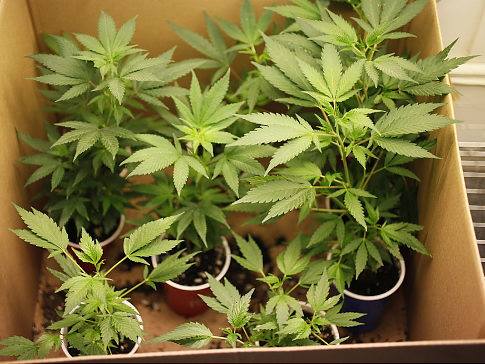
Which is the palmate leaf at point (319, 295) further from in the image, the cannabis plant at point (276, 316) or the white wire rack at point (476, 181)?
the white wire rack at point (476, 181)

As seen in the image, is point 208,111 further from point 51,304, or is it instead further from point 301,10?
point 51,304

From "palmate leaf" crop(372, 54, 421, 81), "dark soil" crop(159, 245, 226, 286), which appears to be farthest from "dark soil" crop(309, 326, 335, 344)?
"palmate leaf" crop(372, 54, 421, 81)

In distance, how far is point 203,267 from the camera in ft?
5.36

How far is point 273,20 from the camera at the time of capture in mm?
1629

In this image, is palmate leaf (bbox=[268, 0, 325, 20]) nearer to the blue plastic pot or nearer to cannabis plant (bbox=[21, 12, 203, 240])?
cannabis plant (bbox=[21, 12, 203, 240])

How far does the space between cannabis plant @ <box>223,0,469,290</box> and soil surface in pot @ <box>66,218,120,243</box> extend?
550 mm

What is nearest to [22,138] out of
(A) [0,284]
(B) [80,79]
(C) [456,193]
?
(B) [80,79]

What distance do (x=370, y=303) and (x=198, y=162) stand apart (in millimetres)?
581

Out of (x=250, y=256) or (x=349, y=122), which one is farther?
(x=250, y=256)

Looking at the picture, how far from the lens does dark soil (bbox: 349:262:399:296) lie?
5.12 ft

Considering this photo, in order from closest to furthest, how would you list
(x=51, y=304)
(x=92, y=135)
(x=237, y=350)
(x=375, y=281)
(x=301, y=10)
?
(x=237, y=350)
(x=92, y=135)
(x=301, y=10)
(x=375, y=281)
(x=51, y=304)

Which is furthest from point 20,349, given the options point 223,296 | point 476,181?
point 476,181

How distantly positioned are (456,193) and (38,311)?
1.11 m

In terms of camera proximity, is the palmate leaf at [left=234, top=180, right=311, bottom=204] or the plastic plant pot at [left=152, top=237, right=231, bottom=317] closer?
the palmate leaf at [left=234, top=180, right=311, bottom=204]
